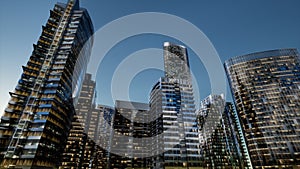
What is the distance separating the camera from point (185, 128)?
8012cm

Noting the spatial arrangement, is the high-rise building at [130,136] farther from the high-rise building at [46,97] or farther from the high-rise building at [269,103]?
the high-rise building at [46,97]

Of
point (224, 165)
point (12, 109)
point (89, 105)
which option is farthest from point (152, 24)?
point (89, 105)

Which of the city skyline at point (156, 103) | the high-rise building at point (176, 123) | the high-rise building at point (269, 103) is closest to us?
the city skyline at point (156, 103)

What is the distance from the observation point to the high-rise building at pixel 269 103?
73.9 m

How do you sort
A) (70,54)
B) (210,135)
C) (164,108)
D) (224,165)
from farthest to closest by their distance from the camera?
1. (210,135)
2. (224,165)
3. (164,108)
4. (70,54)

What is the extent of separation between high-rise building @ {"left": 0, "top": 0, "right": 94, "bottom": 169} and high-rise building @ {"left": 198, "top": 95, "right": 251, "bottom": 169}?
82763 mm

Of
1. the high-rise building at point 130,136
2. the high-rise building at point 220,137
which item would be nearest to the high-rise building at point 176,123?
the high-rise building at point 220,137

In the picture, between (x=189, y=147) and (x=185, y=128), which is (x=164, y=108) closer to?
(x=185, y=128)

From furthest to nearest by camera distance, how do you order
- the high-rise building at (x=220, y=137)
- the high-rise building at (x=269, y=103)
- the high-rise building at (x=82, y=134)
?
the high-rise building at (x=220, y=137) → the high-rise building at (x=82, y=134) → the high-rise building at (x=269, y=103)

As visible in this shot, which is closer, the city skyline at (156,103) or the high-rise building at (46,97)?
the city skyline at (156,103)

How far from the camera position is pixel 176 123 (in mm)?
81500

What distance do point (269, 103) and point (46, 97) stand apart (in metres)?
96.7

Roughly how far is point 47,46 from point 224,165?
113 meters

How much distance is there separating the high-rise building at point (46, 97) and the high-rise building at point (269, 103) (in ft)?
274
